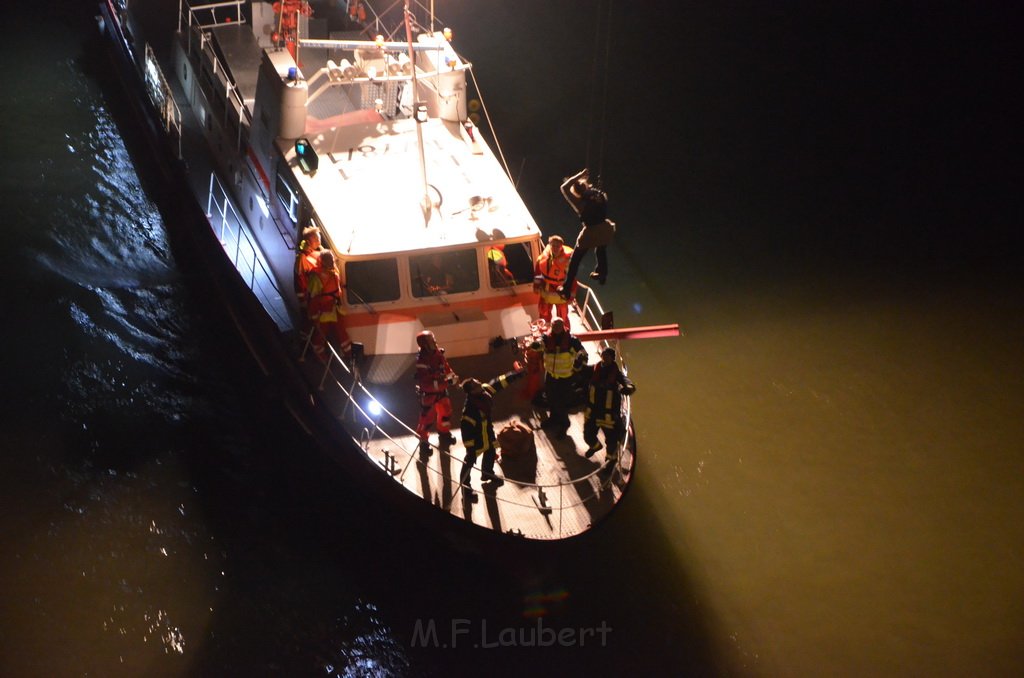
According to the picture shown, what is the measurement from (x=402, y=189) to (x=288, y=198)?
120 centimetres

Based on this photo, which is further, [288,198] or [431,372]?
[288,198]

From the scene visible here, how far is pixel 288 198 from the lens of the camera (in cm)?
1108

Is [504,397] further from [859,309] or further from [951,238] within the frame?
[951,238]

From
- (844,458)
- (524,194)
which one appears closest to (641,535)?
(844,458)

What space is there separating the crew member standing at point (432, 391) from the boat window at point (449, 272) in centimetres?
111

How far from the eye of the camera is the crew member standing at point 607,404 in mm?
9234

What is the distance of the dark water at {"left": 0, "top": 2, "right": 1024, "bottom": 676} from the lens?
9.40 m

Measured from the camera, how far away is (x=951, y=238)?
609 inches

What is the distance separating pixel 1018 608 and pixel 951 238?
6.93m

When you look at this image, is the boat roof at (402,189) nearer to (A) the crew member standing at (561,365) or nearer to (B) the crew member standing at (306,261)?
(B) the crew member standing at (306,261)

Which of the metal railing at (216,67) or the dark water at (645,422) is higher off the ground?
the metal railing at (216,67)

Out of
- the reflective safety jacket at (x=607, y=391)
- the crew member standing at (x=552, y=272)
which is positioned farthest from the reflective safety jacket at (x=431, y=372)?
the crew member standing at (x=552, y=272)

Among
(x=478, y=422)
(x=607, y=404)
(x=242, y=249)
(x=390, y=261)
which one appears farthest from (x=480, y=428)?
(x=242, y=249)

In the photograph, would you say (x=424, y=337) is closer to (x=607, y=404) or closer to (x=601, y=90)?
(x=607, y=404)
